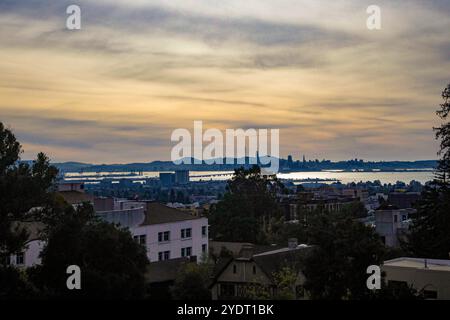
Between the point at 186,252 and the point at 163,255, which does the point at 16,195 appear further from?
the point at 186,252

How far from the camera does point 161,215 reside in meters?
57.5

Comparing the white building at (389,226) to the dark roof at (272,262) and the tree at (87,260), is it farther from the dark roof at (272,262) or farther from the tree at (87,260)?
the tree at (87,260)

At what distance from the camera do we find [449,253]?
35812 mm

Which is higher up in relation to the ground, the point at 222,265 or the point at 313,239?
the point at 313,239

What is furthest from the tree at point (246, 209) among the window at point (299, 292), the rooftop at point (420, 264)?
the rooftop at point (420, 264)

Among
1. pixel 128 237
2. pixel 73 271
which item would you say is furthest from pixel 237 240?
pixel 73 271

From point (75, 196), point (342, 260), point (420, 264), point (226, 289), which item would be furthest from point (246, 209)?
point (342, 260)

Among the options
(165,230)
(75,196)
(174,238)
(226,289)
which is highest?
(75,196)

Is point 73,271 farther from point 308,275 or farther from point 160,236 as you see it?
point 160,236

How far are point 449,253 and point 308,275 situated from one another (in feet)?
42.6

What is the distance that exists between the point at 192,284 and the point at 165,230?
18.8m

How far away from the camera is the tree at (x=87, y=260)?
80.8 feet

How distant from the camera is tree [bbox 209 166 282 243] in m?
69.8

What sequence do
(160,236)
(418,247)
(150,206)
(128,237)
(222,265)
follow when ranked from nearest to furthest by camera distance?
(128,237) → (222,265) → (418,247) → (160,236) → (150,206)
